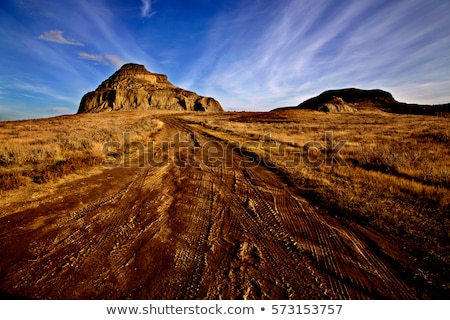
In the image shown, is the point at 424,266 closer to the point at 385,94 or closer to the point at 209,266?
the point at 209,266

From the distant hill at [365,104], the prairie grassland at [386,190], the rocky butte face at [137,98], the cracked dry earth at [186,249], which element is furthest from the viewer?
the rocky butte face at [137,98]

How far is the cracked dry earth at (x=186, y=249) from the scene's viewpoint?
3123 mm

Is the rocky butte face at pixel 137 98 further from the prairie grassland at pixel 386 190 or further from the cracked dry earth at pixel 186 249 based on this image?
the cracked dry earth at pixel 186 249

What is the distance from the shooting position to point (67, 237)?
4.23m

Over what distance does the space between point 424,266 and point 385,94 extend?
112452 millimetres

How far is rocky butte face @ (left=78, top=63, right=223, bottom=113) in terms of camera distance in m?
90.7

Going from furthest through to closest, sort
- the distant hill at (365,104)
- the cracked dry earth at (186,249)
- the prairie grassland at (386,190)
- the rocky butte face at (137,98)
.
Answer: the rocky butte face at (137,98) → the distant hill at (365,104) → the prairie grassland at (386,190) → the cracked dry earth at (186,249)

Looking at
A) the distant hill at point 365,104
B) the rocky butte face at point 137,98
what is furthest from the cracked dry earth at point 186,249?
the rocky butte face at point 137,98

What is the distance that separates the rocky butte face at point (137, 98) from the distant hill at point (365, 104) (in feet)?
139

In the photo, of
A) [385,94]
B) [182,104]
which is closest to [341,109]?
[385,94]

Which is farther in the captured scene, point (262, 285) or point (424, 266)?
point (424, 266)

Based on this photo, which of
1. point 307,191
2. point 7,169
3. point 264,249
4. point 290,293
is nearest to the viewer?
point 290,293
